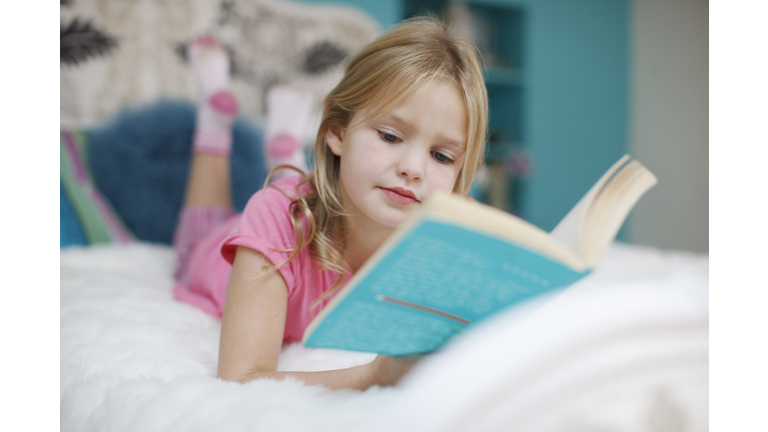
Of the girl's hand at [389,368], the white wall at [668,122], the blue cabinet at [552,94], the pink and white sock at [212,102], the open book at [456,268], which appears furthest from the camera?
the blue cabinet at [552,94]

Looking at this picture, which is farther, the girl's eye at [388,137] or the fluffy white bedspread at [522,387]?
the girl's eye at [388,137]

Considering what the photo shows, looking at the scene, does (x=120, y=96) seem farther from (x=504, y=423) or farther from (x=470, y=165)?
(x=504, y=423)

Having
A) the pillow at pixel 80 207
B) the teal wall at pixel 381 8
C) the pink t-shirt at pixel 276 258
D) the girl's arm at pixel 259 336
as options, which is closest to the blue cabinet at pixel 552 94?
the teal wall at pixel 381 8

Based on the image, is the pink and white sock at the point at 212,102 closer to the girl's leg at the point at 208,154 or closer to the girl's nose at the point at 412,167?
the girl's leg at the point at 208,154

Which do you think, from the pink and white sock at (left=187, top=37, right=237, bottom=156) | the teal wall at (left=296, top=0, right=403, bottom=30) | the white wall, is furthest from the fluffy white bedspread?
the white wall

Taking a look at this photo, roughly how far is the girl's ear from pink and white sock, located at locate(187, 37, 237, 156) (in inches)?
27.0

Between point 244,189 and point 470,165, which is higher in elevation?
point 470,165

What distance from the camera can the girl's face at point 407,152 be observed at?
0.60m

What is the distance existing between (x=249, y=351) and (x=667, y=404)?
0.41 m

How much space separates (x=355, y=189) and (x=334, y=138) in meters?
0.13

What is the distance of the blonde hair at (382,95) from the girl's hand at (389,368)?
153 mm

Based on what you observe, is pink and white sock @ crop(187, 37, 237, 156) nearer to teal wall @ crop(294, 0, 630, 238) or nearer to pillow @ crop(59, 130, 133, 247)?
pillow @ crop(59, 130, 133, 247)
